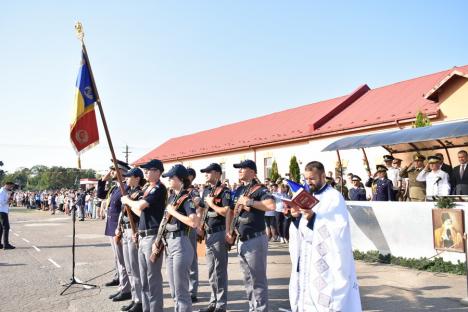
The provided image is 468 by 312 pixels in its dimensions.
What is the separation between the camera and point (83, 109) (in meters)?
7.16

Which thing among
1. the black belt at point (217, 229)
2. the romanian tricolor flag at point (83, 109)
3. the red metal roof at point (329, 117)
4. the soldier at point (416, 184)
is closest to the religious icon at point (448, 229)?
the soldier at point (416, 184)

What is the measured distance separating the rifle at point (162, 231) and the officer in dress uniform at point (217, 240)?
105 cm

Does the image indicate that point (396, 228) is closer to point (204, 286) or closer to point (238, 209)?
point (204, 286)

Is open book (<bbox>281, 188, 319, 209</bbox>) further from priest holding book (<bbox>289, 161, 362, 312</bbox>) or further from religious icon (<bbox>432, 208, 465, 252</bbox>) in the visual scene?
religious icon (<bbox>432, 208, 465, 252</bbox>)

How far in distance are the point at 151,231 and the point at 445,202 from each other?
599cm

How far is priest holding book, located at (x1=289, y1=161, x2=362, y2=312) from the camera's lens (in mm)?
3959

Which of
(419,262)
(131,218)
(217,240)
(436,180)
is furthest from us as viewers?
(436,180)

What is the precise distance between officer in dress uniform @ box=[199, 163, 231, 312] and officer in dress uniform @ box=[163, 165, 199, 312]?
3.54 ft

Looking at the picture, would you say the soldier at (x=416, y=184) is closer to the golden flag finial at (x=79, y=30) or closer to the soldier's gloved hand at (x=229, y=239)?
the soldier's gloved hand at (x=229, y=239)

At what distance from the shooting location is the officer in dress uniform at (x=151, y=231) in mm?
5473

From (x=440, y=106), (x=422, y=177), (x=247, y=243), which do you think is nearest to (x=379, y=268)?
(x=422, y=177)

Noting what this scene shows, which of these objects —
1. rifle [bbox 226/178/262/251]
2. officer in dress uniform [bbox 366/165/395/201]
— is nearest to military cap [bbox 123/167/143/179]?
rifle [bbox 226/178/262/251]

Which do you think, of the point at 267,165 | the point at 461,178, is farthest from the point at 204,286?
the point at 267,165

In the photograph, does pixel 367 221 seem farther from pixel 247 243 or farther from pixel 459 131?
pixel 247 243
